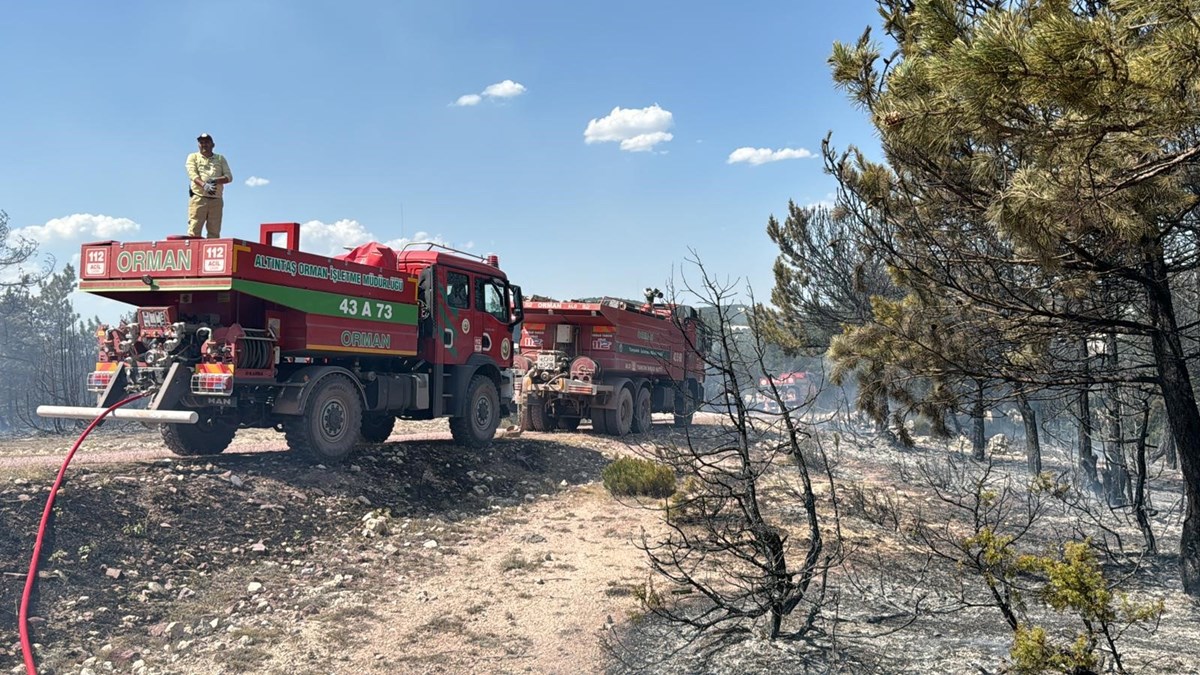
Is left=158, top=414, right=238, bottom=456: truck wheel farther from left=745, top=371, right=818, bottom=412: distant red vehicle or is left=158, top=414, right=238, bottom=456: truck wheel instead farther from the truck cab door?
left=745, top=371, right=818, bottom=412: distant red vehicle

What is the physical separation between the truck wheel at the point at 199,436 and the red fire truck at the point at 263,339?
0.02 meters

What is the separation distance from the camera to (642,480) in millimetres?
11406

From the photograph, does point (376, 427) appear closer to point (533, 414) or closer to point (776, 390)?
point (533, 414)

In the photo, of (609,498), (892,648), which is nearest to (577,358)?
(609,498)

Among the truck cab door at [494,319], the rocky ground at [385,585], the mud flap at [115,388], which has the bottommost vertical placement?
the rocky ground at [385,585]

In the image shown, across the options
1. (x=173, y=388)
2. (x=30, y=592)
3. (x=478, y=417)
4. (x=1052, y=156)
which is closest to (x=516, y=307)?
(x=478, y=417)

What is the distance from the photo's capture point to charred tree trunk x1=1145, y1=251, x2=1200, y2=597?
658cm

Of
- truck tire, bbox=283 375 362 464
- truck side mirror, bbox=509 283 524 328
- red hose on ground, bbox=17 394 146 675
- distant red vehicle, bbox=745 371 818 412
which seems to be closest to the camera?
red hose on ground, bbox=17 394 146 675

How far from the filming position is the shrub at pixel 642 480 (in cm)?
1141

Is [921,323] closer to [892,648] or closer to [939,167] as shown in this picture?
[939,167]

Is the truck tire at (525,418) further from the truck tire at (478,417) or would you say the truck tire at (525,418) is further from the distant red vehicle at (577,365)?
the truck tire at (478,417)

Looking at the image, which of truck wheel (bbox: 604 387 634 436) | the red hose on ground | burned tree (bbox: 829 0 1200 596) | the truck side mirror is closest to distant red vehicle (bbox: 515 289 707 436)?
truck wheel (bbox: 604 387 634 436)

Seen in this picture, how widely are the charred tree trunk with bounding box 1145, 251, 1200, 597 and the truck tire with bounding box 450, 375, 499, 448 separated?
9177 mm

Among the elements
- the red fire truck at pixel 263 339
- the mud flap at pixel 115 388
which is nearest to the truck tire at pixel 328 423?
the red fire truck at pixel 263 339
